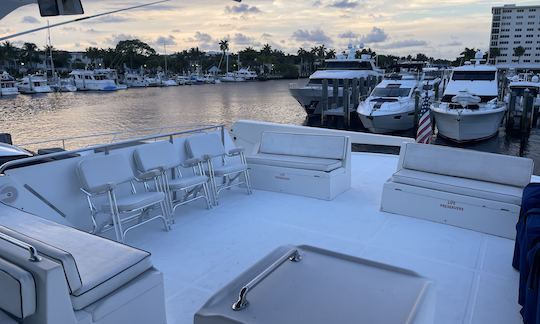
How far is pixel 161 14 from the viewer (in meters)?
3.51

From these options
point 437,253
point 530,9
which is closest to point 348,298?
point 437,253

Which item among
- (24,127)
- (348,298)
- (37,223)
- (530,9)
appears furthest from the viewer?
(530,9)

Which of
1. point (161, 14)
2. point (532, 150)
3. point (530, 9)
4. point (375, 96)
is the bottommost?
point (532, 150)

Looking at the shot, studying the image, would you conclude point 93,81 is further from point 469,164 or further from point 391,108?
point 469,164

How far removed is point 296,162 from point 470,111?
544 inches

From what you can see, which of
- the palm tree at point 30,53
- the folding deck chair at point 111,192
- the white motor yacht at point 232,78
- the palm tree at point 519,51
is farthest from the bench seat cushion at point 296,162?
the palm tree at point 519,51

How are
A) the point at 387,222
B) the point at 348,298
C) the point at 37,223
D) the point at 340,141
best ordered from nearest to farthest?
the point at 348,298 → the point at 37,223 → the point at 387,222 → the point at 340,141

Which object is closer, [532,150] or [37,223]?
[37,223]

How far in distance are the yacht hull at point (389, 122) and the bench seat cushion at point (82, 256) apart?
16969mm

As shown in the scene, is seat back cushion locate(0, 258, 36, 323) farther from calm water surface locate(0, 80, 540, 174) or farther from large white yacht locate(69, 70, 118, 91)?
large white yacht locate(69, 70, 118, 91)

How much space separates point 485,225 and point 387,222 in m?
0.83

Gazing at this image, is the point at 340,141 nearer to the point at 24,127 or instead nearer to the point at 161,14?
the point at 161,14

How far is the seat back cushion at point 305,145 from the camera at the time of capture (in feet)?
15.1

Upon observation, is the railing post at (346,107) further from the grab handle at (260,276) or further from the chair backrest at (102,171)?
the grab handle at (260,276)
